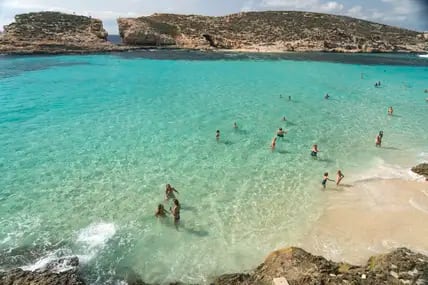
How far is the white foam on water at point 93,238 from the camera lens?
10.6 metres

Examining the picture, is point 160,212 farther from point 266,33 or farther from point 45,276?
point 266,33

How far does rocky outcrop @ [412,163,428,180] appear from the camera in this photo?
16.0 metres

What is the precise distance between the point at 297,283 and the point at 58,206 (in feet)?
32.4

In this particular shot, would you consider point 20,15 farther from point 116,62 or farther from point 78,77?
point 78,77

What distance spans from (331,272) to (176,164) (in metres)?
10.4

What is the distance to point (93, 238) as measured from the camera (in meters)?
11.4

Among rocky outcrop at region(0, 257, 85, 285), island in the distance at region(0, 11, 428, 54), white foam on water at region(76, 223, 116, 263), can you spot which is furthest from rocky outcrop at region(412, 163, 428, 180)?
island in the distance at region(0, 11, 428, 54)

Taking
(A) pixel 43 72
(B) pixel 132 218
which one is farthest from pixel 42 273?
(A) pixel 43 72

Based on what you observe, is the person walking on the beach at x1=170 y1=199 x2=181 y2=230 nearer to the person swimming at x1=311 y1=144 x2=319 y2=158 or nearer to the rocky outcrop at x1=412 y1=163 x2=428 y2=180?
the person swimming at x1=311 y1=144 x2=319 y2=158

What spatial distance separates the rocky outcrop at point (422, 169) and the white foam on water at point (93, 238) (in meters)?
14.5

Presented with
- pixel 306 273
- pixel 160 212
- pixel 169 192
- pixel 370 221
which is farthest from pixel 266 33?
pixel 306 273

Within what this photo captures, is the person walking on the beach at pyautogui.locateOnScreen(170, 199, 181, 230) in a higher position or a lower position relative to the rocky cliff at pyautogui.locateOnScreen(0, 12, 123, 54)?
lower

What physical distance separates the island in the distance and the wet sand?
68306mm

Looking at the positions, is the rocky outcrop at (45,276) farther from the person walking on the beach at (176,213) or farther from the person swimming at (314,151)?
the person swimming at (314,151)
